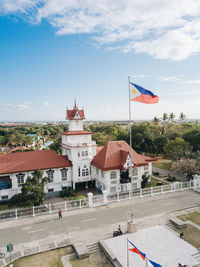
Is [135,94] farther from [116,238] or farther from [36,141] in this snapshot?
[36,141]

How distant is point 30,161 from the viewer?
3356cm

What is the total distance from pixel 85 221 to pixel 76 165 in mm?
12782

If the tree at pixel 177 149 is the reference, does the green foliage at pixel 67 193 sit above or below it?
below

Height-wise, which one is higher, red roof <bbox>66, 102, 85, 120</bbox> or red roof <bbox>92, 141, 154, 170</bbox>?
red roof <bbox>66, 102, 85, 120</bbox>

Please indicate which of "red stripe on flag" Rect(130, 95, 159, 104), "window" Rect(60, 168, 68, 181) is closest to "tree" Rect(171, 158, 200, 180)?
"window" Rect(60, 168, 68, 181)

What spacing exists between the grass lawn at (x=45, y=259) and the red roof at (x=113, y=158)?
1520cm

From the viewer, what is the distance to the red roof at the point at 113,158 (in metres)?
32.7

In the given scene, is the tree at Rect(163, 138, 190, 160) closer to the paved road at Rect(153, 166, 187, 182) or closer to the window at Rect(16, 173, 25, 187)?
the paved road at Rect(153, 166, 187, 182)

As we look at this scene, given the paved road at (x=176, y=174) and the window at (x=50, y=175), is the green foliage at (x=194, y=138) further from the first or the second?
the window at (x=50, y=175)

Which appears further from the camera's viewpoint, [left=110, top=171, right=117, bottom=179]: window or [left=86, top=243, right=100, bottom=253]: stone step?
[left=110, top=171, right=117, bottom=179]: window

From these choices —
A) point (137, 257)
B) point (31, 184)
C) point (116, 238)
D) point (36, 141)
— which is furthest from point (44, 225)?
point (36, 141)

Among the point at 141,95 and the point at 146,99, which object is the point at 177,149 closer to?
the point at 146,99

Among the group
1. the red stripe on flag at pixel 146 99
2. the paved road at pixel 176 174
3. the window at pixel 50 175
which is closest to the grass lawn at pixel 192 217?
the red stripe on flag at pixel 146 99

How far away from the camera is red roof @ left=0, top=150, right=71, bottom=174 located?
3161cm
